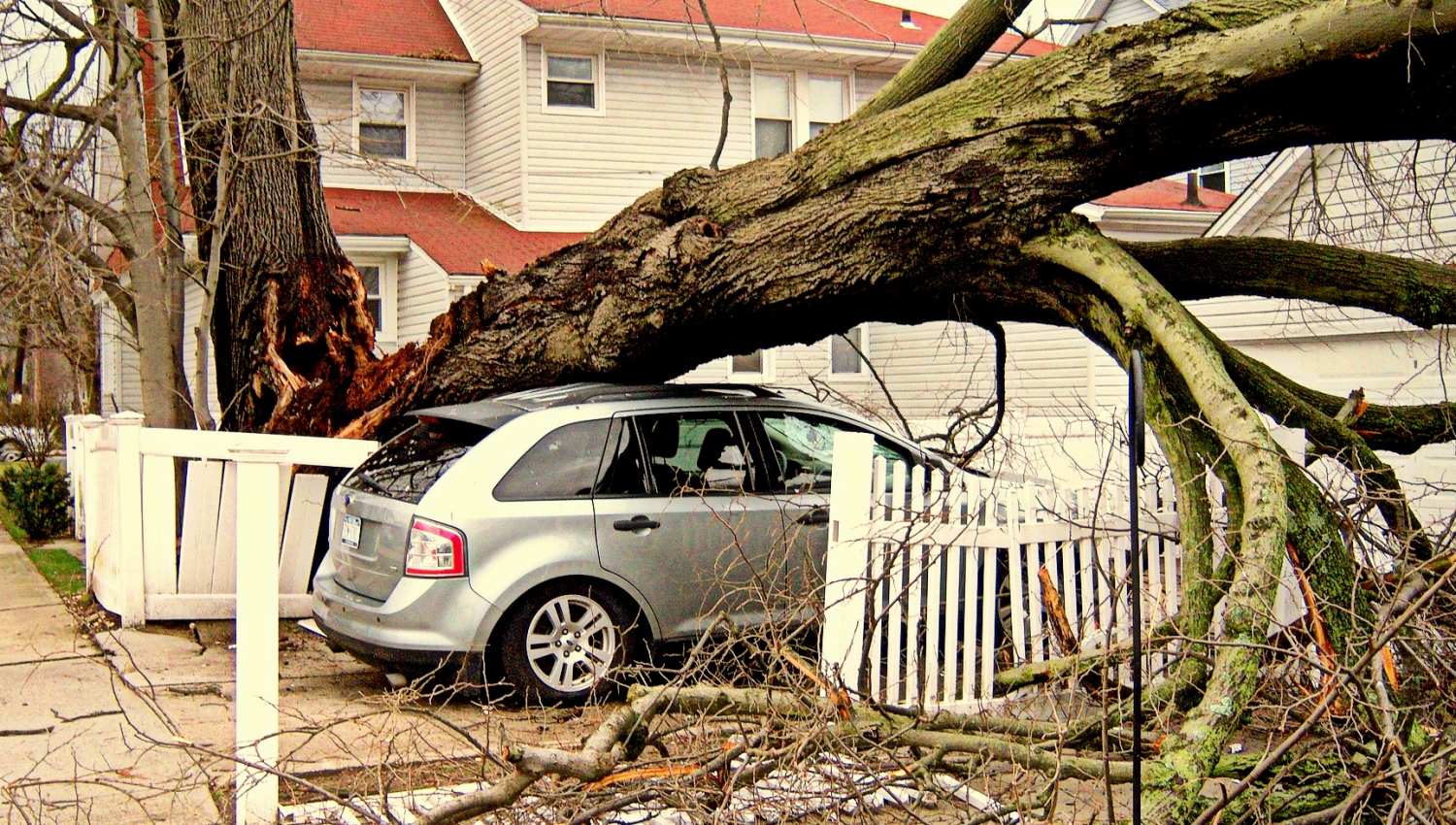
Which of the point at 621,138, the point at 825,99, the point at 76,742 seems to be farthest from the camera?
the point at 825,99

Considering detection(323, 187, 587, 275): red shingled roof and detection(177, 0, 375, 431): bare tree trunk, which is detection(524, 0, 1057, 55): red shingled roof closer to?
detection(323, 187, 587, 275): red shingled roof

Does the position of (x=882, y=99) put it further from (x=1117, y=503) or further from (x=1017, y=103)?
(x=1117, y=503)

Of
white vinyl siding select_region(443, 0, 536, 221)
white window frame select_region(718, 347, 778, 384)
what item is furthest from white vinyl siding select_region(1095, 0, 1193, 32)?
white vinyl siding select_region(443, 0, 536, 221)

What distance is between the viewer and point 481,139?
69.4 ft

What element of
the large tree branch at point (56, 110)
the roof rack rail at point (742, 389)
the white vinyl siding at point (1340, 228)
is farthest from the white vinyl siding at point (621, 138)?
the roof rack rail at point (742, 389)

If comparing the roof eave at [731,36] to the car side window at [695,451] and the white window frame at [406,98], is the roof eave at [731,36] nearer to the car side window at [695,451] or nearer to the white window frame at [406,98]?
the white window frame at [406,98]

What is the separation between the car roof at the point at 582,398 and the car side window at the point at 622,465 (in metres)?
0.18

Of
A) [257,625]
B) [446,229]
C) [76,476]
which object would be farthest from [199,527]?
[446,229]

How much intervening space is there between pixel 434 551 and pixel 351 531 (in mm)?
794

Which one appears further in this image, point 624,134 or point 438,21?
point 438,21

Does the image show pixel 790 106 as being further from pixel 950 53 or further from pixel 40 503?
pixel 950 53

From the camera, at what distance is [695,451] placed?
7559 mm

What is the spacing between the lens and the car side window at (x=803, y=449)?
7.67 m

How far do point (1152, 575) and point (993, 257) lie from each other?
176 cm
